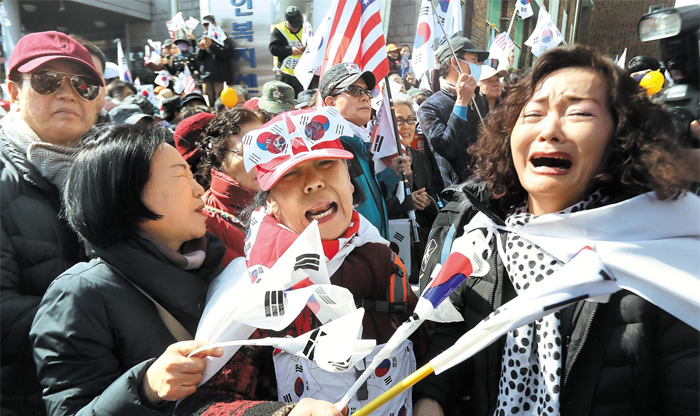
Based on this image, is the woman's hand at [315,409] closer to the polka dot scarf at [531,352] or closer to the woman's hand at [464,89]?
the polka dot scarf at [531,352]

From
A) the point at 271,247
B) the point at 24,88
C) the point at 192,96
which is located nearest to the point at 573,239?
the point at 271,247

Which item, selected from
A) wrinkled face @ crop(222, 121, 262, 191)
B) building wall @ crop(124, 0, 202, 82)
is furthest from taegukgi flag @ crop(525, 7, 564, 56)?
building wall @ crop(124, 0, 202, 82)

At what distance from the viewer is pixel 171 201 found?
1.83m

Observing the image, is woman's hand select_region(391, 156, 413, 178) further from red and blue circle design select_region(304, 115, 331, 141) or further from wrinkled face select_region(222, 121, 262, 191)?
red and blue circle design select_region(304, 115, 331, 141)

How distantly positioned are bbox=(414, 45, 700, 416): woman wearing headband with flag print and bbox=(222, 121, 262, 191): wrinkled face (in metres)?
1.56

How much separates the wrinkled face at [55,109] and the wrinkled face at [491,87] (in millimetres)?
3727

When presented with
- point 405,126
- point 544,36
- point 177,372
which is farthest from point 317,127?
point 544,36

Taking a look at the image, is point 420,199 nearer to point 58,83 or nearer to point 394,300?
point 394,300

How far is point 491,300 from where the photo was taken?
1643 millimetres

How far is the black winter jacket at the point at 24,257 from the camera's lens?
6.69 ft

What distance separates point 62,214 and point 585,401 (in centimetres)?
215

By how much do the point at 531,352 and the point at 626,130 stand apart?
2.36 feet

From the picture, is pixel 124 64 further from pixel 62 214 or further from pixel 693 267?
pixel 693 267

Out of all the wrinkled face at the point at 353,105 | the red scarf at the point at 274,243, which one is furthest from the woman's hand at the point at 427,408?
the wrinkled face at the point at 353,105
